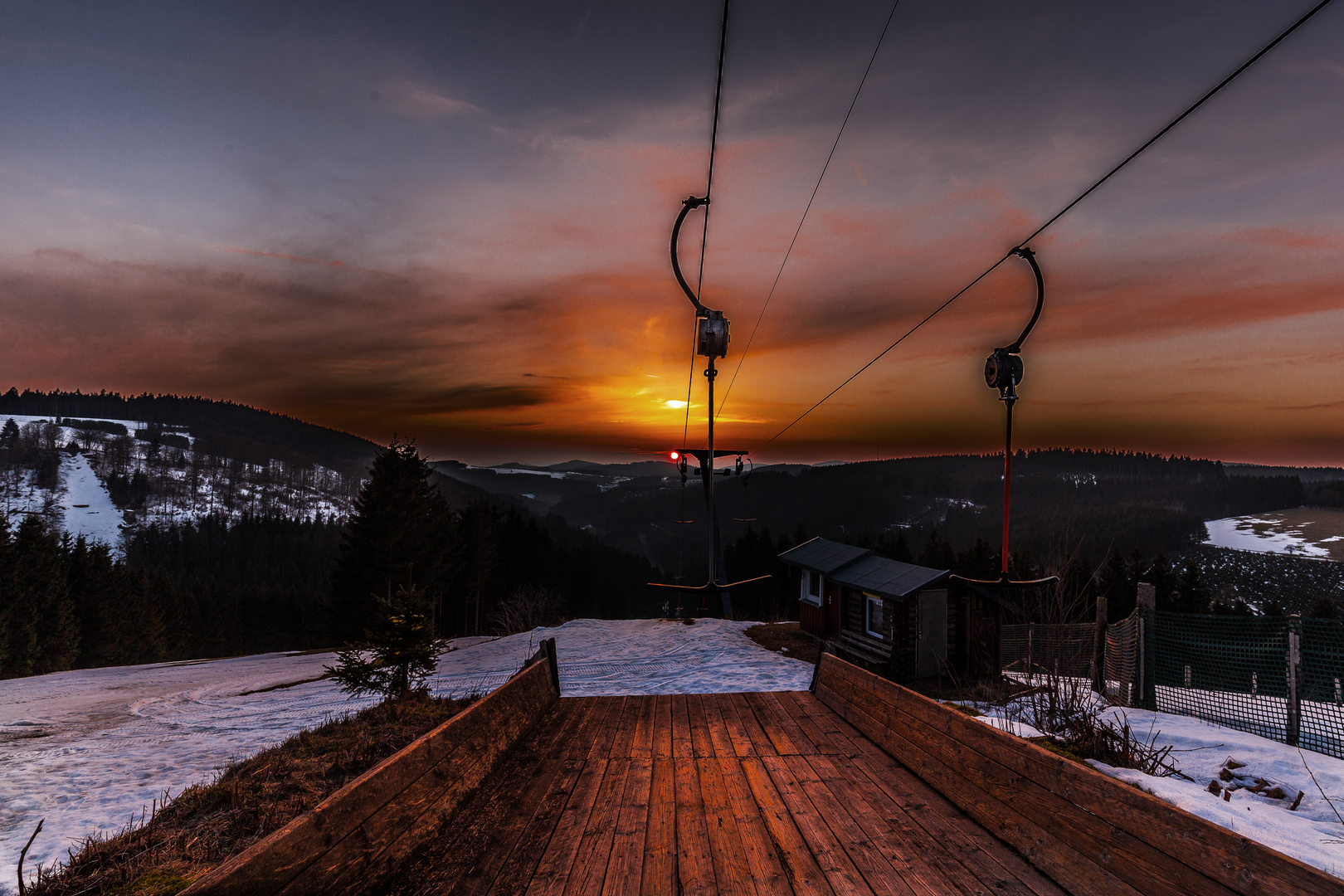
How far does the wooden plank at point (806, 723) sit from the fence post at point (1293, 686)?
7.58m

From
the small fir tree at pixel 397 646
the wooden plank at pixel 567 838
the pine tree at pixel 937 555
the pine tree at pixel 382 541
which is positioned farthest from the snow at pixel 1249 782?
the pine tree at pixel 937 555

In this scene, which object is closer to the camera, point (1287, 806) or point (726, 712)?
point (726, 712)

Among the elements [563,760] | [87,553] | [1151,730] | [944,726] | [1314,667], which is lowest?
[87,553]

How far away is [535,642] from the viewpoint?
24781 millimetres

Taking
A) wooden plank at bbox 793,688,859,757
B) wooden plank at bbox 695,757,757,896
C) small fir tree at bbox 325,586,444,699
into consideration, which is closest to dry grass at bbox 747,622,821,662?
small fir tree at bbox 325,586,444,699

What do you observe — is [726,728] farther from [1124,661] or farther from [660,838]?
[1124,661]

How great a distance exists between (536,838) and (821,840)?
1528mm

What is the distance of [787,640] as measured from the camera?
21.2 metres

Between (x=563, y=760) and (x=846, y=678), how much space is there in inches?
110

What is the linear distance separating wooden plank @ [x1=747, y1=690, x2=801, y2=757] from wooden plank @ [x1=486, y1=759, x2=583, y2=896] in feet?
5.36

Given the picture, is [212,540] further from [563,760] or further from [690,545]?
[563,760]

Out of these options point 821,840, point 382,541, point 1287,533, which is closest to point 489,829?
point 821,840

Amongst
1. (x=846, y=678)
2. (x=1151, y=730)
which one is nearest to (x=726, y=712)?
(x=846, y=678)

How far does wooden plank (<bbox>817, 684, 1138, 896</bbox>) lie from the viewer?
8.34 feet
